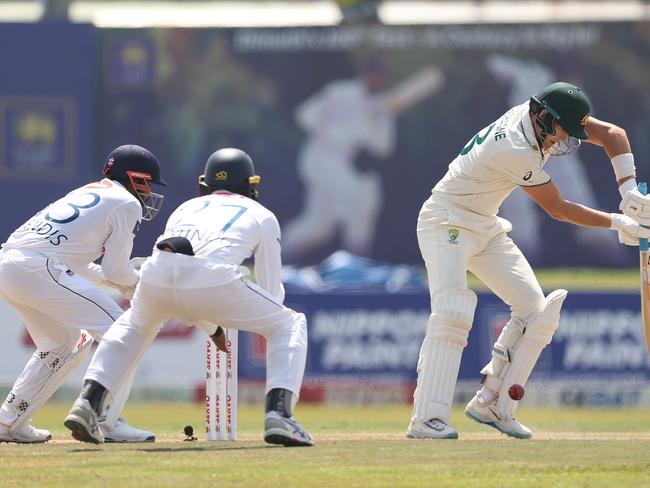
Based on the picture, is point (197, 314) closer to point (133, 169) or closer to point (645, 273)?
point (133, 169)

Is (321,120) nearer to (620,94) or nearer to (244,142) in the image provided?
(244,142)

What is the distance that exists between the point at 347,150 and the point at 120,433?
16.9 metres

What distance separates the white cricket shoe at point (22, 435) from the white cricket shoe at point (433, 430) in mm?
2109

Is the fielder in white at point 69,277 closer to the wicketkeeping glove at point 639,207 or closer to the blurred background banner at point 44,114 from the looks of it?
the wicketkeeping glove at point 639,207

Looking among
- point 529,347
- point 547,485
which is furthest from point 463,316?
point 547,485

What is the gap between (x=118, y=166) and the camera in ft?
29.1

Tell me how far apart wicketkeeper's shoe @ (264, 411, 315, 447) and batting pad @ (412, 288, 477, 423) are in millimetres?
1352

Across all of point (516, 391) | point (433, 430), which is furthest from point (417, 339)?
point (433, 430)

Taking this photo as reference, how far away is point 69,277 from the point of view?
852 cm

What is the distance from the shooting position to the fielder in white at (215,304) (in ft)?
25.0

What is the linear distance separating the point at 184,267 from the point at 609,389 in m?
8.61

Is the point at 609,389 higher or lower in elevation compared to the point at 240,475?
lower

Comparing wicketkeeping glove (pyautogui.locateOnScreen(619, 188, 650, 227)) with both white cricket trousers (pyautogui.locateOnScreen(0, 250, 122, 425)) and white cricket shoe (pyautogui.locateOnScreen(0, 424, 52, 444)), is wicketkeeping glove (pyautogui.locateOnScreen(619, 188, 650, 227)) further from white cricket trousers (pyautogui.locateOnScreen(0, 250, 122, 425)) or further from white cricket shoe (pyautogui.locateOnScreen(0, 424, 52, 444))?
white cricket shoe (pyautogui.locateOnScreen(0, 424, 52, 444))

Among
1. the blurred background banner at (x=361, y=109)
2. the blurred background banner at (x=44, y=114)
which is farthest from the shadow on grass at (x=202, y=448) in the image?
the blurred background banner at (x=44, y=114)
